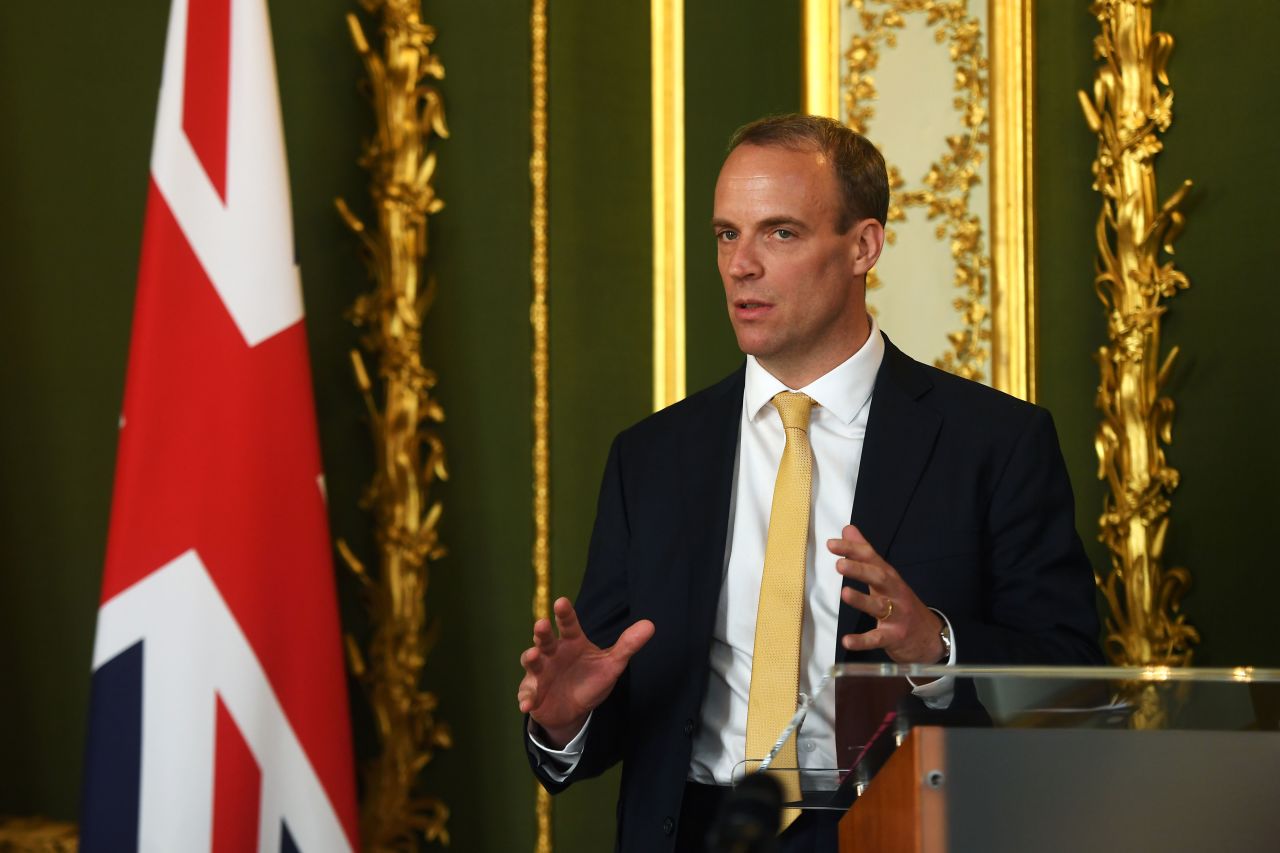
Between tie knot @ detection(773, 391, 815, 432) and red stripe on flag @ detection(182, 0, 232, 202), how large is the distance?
104cm

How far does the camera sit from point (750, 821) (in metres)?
0.98

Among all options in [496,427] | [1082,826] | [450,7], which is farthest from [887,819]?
[450,7]

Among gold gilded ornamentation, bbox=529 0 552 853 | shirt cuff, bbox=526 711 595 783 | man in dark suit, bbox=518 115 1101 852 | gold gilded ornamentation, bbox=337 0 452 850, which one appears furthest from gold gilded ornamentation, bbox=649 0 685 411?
shirt cuff, bbox=526 711 595 783

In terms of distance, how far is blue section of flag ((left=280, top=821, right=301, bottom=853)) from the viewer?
2457mm

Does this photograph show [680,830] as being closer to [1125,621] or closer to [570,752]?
[570,752]

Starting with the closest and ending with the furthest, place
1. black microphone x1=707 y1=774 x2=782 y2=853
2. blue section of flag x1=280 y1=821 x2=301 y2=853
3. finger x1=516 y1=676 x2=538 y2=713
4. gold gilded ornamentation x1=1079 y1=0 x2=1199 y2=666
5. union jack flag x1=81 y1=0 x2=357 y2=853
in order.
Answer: black microphone x1=707 y1=774 x2=782 y2=853 → finger x1=516 y1=676 x2=538 y2=713 → union jack flag x1=81 y1=0 x2=357 y2=853 → blue section of flag x1=280 y1=821 x2=301 y2=853 → gold gilded ornamentation x1=1079 y1=0 x2=1199 y2=666

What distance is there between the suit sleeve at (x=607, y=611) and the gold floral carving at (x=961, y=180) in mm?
1032

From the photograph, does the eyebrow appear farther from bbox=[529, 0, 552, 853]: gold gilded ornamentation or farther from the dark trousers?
bbox=[529, 0, 552, 853]: gold gilded ornamentation

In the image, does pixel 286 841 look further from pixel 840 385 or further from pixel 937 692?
pixel 937 692

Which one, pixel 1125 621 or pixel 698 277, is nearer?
pixel 1125 621

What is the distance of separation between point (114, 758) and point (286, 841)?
1.05 ft

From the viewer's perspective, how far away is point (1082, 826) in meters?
1.10

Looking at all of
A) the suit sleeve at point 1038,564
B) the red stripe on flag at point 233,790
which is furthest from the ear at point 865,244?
the red stripe on flag at point 233,790

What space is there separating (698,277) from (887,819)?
220 cm
